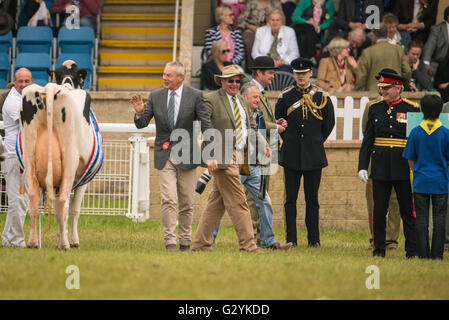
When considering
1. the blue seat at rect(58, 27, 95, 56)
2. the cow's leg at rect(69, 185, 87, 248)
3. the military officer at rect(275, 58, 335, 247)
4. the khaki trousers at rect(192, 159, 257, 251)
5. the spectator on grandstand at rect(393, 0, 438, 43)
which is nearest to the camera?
the khaki trousers at rect(192, 159, 257, 251)

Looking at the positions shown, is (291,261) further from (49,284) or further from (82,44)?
(82,44)

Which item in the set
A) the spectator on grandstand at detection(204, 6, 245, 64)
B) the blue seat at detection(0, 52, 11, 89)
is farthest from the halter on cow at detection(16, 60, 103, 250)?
the blue seat at detection(0, 52, 11, 89)

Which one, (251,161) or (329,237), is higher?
(251,161)

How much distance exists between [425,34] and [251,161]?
9514 millimetres

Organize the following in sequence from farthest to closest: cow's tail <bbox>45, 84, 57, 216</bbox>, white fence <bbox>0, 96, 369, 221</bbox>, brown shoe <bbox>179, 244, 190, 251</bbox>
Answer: white fence <bbox>0, 96, 369, 221</bbox>
brown shoe <bbox>179, 244, 190, 251</bbox>
cow's tail <bbox>45, 84, 57, 216</bbox>

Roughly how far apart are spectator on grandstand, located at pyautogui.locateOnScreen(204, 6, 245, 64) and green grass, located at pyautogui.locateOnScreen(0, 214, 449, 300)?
721 cm

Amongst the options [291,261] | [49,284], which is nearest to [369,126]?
[291,261]

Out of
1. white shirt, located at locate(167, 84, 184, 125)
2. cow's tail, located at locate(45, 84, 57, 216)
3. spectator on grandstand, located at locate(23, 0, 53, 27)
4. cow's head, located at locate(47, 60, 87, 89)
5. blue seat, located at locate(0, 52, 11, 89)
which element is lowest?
cow's tail, located at locate(45, 84, 57, 216)

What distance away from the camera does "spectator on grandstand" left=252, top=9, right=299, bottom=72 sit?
57.9 ft

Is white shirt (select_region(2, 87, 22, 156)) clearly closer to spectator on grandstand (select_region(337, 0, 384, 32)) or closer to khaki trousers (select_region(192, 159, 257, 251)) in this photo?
khaki trousers (select_region(192, 159, 257, 251))

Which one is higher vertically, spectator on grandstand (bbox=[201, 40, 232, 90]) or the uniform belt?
spectator on grandstand (bbox=[201, 40, 232, 90])

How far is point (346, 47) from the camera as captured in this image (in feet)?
55.2

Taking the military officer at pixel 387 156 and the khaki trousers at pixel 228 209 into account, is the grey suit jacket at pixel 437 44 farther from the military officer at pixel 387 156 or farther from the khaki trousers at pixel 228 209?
the khaki trousers at pixel 228 209

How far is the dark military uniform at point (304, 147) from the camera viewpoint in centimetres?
1205
